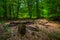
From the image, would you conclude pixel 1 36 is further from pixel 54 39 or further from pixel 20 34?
pixel 54 39

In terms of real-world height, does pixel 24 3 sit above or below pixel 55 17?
above

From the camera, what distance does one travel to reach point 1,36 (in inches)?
266

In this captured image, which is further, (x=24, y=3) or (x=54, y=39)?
(x=24, y=3)

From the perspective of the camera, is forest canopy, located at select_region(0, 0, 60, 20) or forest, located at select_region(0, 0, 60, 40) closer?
forest, located at select_region(0, 0, 60, 40)

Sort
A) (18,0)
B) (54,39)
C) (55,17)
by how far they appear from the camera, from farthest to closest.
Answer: (18,0)
(55,17)
(54,39)

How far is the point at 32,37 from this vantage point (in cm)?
674

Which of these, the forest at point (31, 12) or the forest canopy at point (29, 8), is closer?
the forest at point (31, 12)

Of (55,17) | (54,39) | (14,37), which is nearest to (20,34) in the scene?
(14,37)

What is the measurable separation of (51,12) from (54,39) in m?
5.42

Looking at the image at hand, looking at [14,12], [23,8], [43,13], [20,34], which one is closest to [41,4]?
[43,13]

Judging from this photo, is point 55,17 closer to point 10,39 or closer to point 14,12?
point 14,12

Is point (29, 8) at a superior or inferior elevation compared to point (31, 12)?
superior

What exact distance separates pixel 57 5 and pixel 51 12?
2.69ft

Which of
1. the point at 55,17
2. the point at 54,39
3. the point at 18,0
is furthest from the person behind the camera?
the point at 18,0
